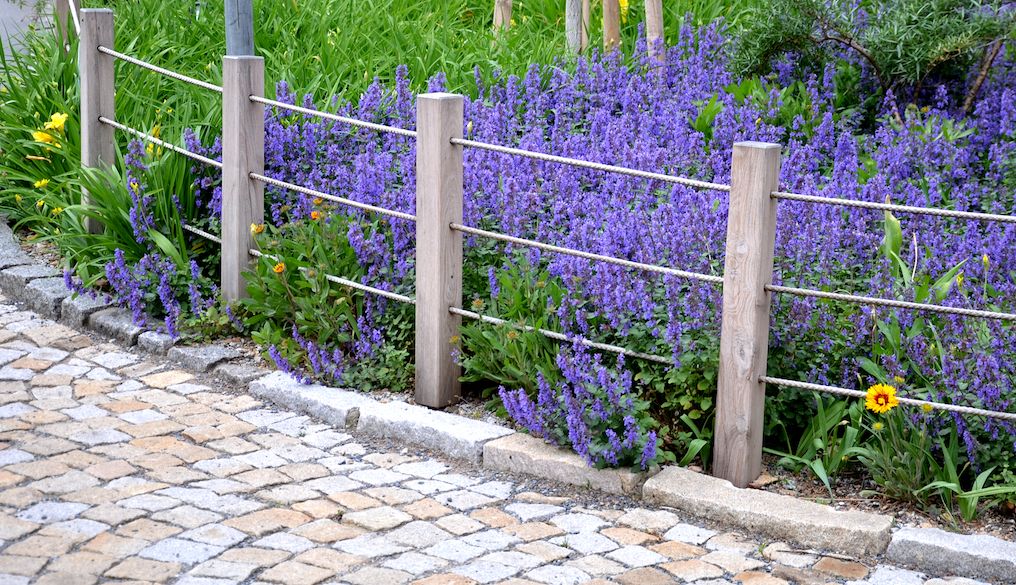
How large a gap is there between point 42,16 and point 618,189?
5.38 metres

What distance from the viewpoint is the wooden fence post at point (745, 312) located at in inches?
172

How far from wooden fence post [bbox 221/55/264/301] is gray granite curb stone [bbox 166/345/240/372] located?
29 centimetres

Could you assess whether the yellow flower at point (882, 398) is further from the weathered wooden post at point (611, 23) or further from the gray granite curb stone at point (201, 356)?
the weathered wooden post at point (611, 23)

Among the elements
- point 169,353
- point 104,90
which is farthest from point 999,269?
point 104,90

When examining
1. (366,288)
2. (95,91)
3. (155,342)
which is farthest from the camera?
(95,91)

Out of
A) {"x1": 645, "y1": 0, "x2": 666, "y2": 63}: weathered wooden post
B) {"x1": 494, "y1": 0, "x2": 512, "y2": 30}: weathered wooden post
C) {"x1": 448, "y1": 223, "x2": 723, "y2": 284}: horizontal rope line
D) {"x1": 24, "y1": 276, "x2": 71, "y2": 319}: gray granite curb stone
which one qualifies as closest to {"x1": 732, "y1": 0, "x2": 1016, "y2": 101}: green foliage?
{"x1": 645, "y1": 0, "x2": 666, "y2": 63}: weathered wooden post

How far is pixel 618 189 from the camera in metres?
5.74

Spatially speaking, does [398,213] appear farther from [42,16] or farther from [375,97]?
[42,16]

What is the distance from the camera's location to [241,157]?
19.3 feet

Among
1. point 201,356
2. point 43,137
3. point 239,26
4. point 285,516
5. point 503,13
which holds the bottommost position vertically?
point 285,516

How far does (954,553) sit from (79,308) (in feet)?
13.1

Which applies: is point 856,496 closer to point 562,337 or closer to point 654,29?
point 562,337

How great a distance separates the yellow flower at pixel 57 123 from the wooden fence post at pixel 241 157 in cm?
140

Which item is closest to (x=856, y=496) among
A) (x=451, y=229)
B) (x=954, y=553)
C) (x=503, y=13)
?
(x=954, y=553)
